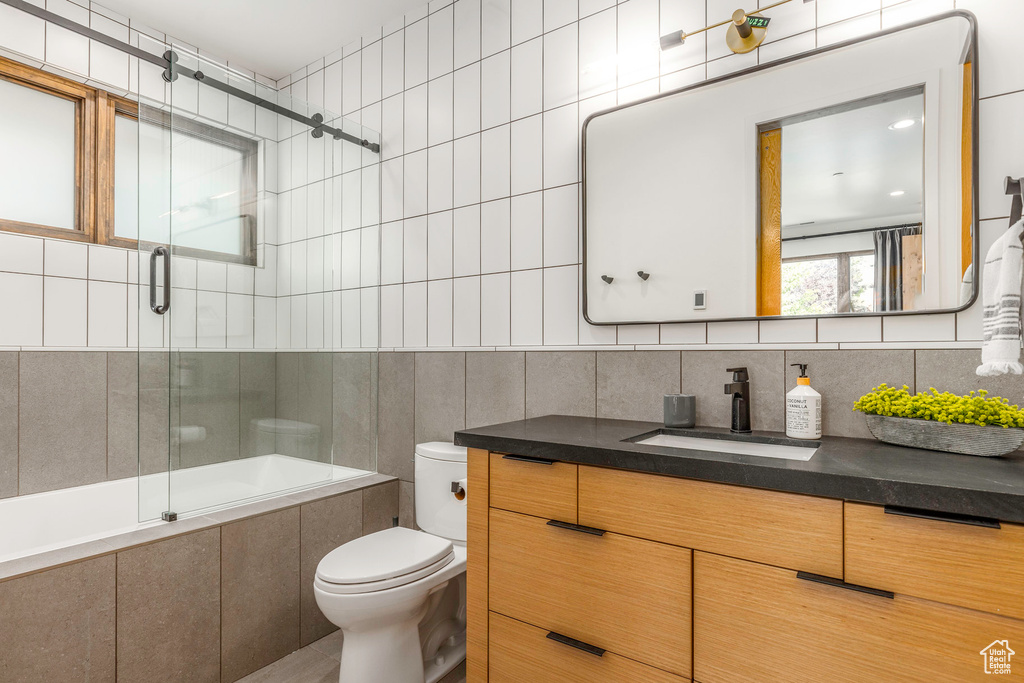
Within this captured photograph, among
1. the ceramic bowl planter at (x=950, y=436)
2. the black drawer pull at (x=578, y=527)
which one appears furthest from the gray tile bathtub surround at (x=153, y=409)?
the ceramic bowl planter at (x=950, y=436)

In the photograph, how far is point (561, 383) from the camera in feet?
6.11

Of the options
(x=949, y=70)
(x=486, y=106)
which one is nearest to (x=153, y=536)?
(x=486, y=106)

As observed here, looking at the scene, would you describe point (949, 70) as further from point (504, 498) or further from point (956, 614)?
point (504, 498)

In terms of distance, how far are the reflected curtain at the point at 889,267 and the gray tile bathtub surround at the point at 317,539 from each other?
1926 millimetres

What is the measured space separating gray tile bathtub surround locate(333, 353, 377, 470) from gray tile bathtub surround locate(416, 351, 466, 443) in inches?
10.8

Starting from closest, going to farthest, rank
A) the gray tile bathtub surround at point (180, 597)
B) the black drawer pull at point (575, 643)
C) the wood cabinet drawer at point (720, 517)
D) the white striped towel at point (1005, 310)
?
1. the wood cabinet drawer at point (720, 517)
2. the white striped towel at point (1005, 310)
3. the black drawer pull at point (575, 643)
4. the gray tile bathtub surround at point (180, 597)

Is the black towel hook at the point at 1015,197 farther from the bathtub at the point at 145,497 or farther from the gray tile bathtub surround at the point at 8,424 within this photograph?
the gray tile bathtub surround at the point at 8,424

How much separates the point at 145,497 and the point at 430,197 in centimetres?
152

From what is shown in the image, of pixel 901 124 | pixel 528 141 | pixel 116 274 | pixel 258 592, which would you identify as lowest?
pixel 258 592

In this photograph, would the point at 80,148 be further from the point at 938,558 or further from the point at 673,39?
the point at 938,558

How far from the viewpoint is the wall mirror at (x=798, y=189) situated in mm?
1255

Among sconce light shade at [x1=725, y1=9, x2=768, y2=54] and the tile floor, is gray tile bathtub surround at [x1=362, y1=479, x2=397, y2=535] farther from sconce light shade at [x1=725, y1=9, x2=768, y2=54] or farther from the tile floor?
sconce light shade at [x1=725, y1=9, x2=768, y2=54]

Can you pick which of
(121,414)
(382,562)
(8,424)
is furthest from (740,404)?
(8,424)
